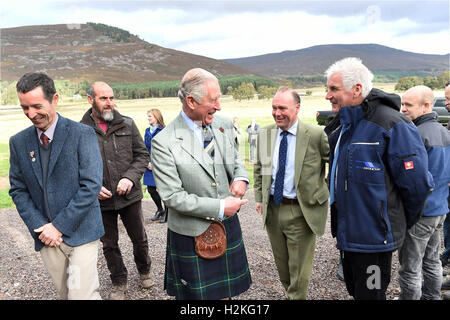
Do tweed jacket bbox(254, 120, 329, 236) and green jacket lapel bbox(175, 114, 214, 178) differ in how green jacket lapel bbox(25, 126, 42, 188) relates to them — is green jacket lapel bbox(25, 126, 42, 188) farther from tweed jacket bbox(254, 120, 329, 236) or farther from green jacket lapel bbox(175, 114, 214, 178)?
tweed jacket bbox(254, 120, 329, 236)

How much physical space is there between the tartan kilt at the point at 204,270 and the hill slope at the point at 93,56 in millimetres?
49638

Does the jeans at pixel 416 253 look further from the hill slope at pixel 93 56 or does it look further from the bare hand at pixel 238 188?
the hill slope at pixel 93 56

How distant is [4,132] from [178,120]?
24.9 m

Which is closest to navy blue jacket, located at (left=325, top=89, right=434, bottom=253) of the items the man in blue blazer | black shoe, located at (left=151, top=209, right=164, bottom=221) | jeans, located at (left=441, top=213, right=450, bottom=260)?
the man in blue blazer

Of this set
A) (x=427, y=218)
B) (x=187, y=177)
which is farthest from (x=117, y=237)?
(x=427, y=218)

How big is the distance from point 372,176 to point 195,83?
150cm

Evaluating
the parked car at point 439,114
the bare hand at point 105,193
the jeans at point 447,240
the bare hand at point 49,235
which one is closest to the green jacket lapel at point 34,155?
the bare hand at point 49,235

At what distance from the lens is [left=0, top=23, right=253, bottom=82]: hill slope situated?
53.8 metres

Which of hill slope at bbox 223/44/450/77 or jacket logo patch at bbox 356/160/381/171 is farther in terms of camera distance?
hill slope at bbox 223/44/450/77

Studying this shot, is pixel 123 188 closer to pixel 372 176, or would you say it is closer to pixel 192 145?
pixel 192 145

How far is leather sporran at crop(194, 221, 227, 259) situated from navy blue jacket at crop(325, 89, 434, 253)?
38.9 inches

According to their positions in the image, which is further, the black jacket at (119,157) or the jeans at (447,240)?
the jeans at (447,240)

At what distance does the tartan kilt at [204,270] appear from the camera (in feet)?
8.41
